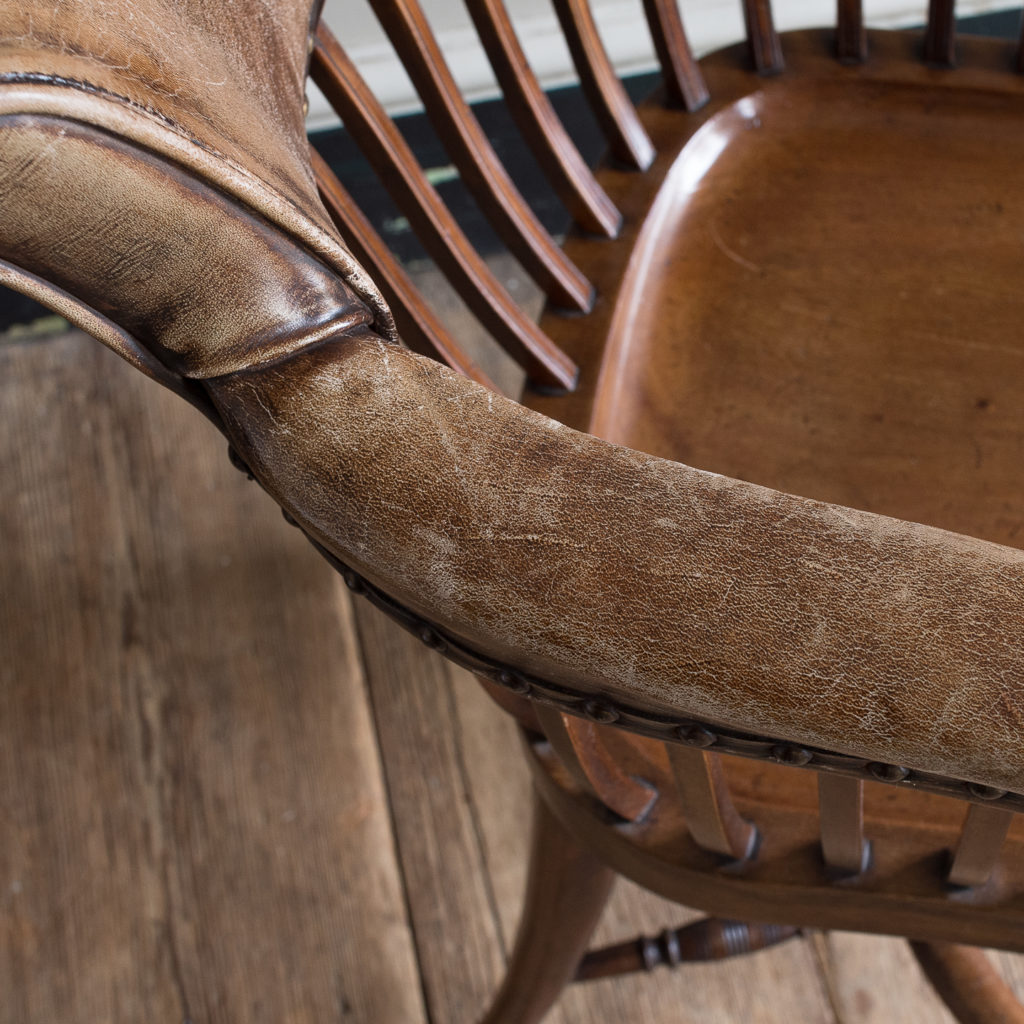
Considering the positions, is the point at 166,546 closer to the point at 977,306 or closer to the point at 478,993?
the point at 478,993

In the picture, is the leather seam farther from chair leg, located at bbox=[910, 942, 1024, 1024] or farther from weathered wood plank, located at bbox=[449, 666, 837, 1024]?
weathered wood plank, located at bbox=[449, 666, 837, 1024]

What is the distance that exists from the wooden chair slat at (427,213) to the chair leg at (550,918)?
250mm

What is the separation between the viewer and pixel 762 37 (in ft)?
2.41

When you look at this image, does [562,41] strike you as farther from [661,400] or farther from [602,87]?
[661,400]

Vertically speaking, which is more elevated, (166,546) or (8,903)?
(166,546)

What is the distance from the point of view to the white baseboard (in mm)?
1229

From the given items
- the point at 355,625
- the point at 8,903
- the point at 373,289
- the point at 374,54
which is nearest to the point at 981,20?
the point at 374,54

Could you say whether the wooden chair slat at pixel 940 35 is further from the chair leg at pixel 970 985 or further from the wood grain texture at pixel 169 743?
the wood grain texture at pixel 169 743

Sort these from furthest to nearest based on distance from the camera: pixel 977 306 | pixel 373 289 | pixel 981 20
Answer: pixel 981 20 < pixel 977 306 < pixel 373 289

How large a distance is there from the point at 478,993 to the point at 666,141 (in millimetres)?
759

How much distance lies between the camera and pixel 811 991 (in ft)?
3.34

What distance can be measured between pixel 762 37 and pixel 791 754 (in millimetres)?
548

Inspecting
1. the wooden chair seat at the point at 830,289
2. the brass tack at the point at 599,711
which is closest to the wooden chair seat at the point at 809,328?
the wooden chair seat at the point at 830,289

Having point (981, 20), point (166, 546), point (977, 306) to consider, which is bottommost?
point (166, 546)
